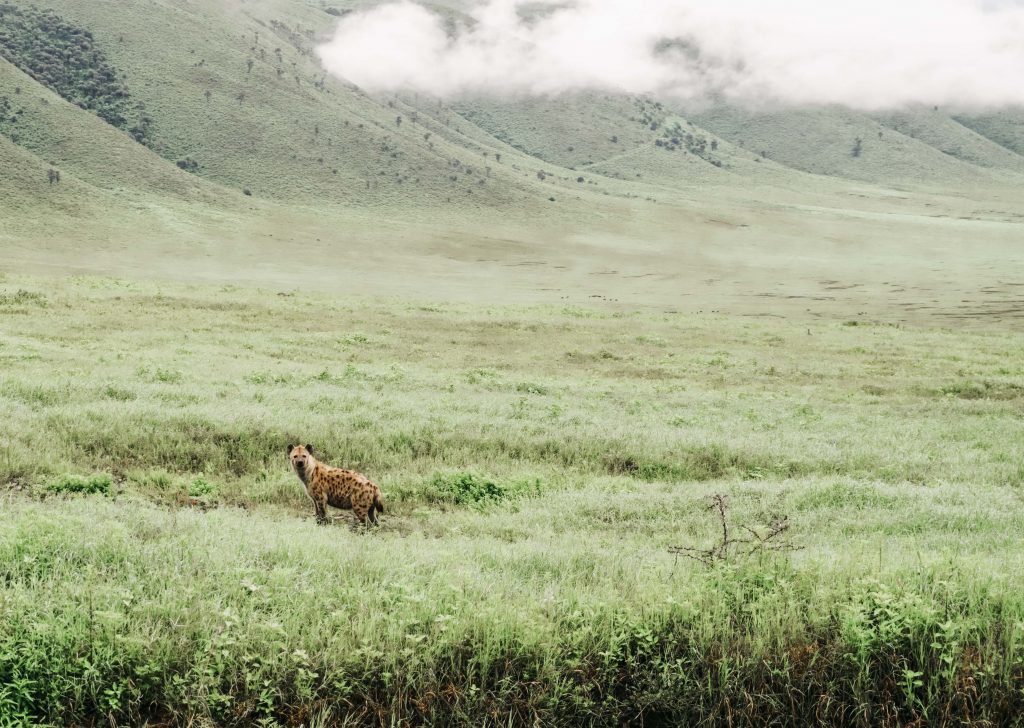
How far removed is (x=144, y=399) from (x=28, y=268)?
77178mm

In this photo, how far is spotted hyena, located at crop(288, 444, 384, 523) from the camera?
11273 mm

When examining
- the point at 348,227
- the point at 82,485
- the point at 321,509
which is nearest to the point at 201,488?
the point at 82,485

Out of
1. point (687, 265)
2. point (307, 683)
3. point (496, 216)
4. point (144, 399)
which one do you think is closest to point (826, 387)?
Answer: point (144, 399)

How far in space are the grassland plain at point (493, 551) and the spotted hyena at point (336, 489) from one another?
47 cm

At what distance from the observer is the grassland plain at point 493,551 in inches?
223

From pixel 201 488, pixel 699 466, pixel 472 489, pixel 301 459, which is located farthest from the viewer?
pixel 699 466

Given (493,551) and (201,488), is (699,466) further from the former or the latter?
(201,488)

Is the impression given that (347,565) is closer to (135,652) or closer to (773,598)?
(135,652)

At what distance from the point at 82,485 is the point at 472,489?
5950mm

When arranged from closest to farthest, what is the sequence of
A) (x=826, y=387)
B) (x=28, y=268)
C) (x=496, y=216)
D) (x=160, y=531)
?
(x=160, y=531) → (x=826, y=387) → (x=28, y=268) → (x=496, y=216)

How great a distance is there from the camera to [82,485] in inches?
472

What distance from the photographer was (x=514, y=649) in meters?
5.96

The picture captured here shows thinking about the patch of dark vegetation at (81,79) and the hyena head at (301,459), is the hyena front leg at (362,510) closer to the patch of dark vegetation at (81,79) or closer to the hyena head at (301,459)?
the hyena head at (301,459)

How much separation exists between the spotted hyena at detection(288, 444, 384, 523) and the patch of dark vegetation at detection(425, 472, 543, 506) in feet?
5.44
